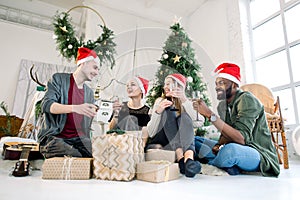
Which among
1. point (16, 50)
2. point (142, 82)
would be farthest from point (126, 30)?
point (142, 82)

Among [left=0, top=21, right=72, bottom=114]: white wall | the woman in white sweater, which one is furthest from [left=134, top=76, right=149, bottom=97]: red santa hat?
[left=0, top=21, right=72, bottom=114]: white wall

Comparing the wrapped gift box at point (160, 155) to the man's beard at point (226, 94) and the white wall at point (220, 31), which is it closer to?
the man's beard at point (226, 94)

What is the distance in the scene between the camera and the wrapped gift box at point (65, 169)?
35.3 inches

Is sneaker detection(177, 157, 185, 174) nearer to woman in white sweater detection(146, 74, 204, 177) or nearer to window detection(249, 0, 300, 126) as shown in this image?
woman in white sweater detection(146, 74, 204, 177)

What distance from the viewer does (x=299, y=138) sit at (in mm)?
1743

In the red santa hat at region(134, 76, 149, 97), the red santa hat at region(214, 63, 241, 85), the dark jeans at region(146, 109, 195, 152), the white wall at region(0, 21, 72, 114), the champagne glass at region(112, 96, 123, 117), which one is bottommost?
Result: the dark jeans at region(146, 109, 195, 152)

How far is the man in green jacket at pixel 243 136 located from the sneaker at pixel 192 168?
164 millimetres

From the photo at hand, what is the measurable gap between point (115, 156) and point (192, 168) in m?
0.34

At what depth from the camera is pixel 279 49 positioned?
242 centimetres

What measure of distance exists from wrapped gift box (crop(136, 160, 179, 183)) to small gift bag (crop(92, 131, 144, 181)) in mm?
35

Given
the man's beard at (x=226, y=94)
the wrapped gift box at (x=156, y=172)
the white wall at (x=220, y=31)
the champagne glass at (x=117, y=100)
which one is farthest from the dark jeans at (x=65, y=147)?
the white wall at (x=220, y=31)

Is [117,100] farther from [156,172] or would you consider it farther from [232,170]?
[232,170]

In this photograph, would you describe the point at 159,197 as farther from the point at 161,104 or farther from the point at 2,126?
the point at 2,126

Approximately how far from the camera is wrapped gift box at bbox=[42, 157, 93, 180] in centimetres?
90
